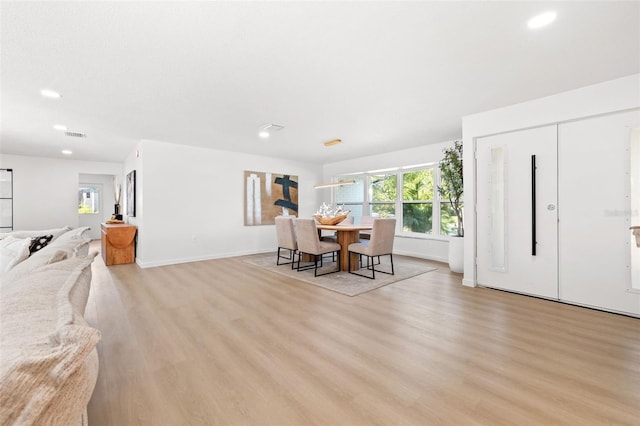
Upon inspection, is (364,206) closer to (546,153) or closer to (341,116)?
(341,116)

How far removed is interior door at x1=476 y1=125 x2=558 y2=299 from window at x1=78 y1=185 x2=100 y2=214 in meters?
11.3

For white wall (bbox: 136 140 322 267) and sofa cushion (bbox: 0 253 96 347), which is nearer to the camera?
sofa cushion (bbox: 0 253 96 347)

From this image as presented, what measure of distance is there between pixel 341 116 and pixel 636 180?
321cm

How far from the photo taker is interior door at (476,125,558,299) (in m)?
3.25

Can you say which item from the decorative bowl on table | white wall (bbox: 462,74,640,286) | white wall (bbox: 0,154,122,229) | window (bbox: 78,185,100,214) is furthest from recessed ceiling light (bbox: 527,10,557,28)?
window (bbox: 78,185,100,214)

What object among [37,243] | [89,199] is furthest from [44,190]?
[37,243]

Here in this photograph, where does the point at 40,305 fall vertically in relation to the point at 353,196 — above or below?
below

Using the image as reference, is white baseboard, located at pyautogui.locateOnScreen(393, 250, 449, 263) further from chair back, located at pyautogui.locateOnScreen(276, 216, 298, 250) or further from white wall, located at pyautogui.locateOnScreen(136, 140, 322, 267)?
white wall, located at pyautogui.locateOnScreen(136, 140, 322, 267)

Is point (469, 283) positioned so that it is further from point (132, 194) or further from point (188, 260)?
point (132, 194)

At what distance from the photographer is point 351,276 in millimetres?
4367

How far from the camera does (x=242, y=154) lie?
249 inches

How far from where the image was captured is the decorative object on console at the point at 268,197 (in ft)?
21.2

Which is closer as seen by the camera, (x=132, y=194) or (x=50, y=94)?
(x=50, y=94)

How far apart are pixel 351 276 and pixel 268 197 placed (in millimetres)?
3295
